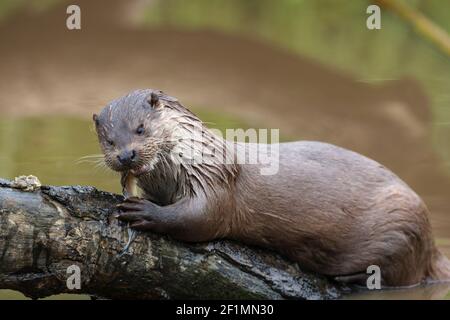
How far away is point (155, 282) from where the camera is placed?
4.39 meters

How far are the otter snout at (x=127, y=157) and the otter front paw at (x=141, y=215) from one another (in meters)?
A: 0.16

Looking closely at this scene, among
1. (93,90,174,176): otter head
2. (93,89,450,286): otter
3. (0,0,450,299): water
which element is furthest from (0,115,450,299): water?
(93,90,174,176): otter head

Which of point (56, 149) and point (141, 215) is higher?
point (56, 149)

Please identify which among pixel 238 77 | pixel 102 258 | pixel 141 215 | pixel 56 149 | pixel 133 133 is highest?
pixel 238 77

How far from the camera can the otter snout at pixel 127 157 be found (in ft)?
14.4

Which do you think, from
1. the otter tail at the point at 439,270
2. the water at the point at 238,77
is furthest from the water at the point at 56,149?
the otter tail at the point at 439,270

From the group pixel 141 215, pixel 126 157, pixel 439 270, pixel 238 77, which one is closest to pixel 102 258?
pixel 141 215

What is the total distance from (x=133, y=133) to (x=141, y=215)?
1.28 feet

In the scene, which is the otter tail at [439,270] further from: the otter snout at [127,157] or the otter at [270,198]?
the otter snout at [127,157]

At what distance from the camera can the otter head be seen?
14.5 ft

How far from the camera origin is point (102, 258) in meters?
4.32

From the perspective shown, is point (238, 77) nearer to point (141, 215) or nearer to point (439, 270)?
point (439, 270)
